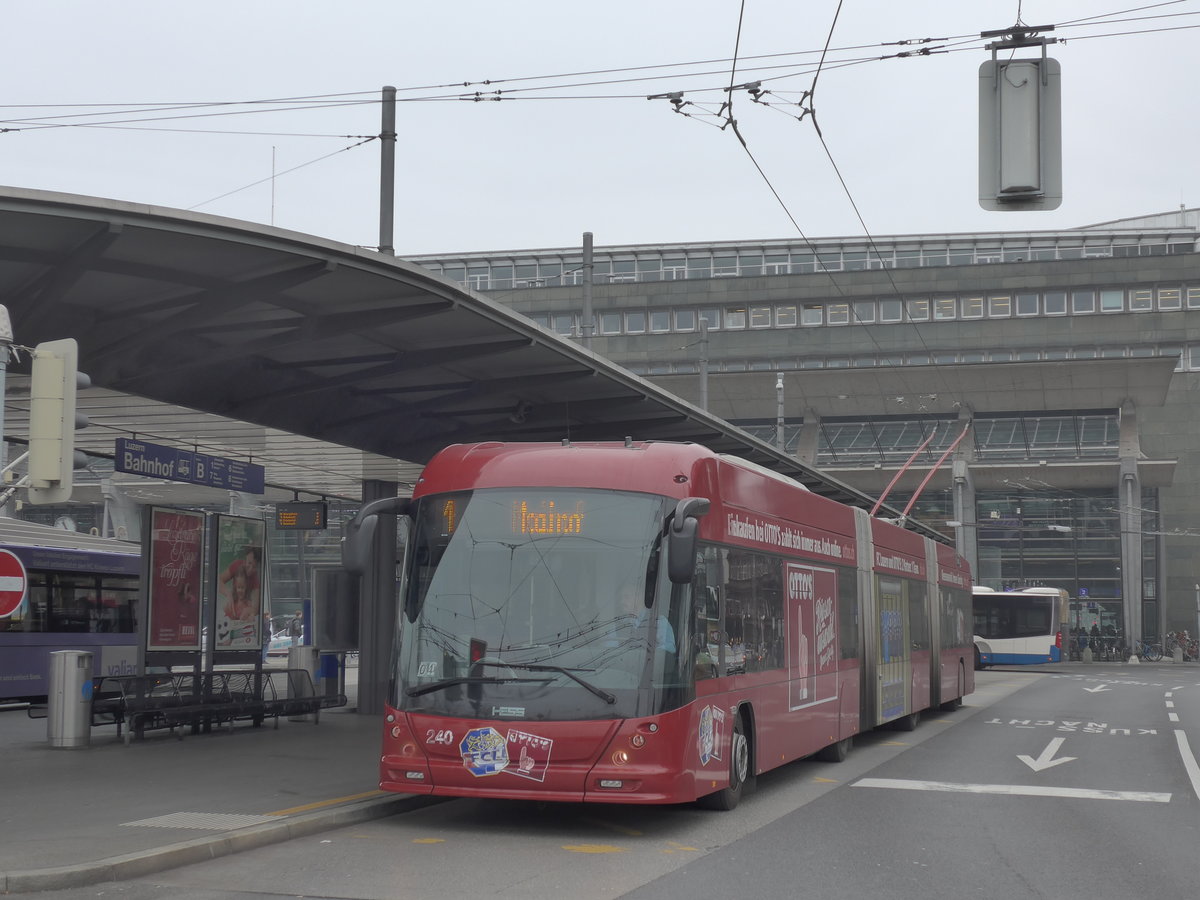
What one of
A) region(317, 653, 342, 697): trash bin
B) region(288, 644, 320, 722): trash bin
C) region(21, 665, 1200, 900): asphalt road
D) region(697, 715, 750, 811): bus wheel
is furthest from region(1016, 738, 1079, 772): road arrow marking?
region(317, 653, 342, 697): trash bin

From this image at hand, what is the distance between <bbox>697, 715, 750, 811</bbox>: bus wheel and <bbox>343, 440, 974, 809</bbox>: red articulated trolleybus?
0.07ft

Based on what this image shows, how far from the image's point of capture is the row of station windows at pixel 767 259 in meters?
71.6

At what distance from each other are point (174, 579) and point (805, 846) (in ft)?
34.1

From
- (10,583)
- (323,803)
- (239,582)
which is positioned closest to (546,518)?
(323,803)

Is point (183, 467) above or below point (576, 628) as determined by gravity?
above

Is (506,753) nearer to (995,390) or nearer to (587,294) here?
(587,294)

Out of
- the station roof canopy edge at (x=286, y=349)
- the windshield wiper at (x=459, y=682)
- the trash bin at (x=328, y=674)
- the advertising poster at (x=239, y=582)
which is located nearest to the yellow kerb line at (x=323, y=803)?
the windshield wiper at (x=459, y=682)

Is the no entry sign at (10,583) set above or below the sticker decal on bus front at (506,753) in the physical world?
above

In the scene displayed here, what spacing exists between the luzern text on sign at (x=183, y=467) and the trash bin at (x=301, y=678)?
9.50 ft

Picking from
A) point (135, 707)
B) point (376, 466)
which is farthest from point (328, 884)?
point (376, 466)

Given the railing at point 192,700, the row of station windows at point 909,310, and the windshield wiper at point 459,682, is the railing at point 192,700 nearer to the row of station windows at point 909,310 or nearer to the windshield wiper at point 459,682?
the windshield wiper at point 459,682

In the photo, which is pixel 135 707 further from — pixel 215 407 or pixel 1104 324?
pixel 1104 324

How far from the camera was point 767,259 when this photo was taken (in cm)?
7319

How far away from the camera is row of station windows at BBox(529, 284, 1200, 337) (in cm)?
6019
